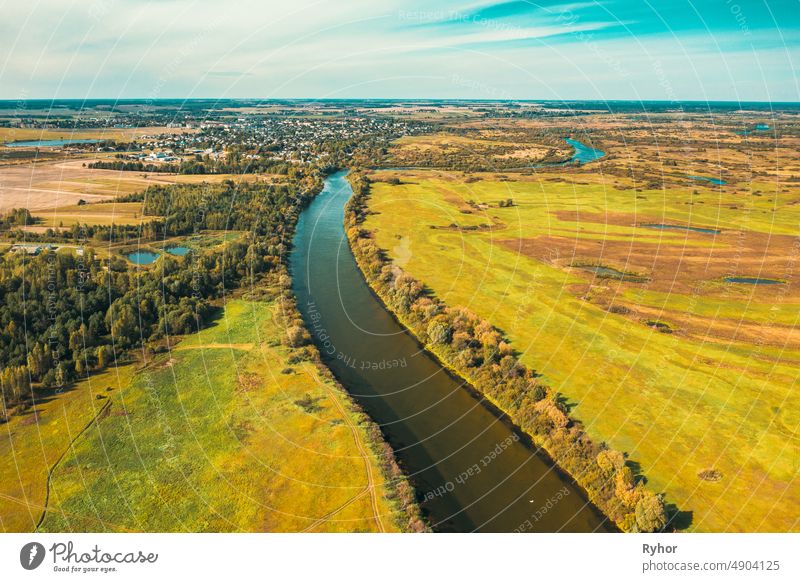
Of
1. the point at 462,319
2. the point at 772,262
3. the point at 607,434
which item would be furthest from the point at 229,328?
the point at 772,262

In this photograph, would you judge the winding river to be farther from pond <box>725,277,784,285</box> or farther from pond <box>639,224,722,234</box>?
pond <box>639,224,722,234</box>

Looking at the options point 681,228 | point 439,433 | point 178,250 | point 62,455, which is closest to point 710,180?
point 681,228

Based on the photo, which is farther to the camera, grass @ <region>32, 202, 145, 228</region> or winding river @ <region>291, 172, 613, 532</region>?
grass @ <region>32, 202, 145, 228</region>

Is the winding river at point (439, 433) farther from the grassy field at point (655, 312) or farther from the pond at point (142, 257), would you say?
the pond at point (142, 257)

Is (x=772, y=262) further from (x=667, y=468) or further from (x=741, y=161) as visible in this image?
(x=741, y=161)

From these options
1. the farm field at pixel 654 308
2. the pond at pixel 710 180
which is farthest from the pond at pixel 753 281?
the pond at pixel 710 180

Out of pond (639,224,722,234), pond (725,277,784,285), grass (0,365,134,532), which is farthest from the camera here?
pond (639,224,722,234)

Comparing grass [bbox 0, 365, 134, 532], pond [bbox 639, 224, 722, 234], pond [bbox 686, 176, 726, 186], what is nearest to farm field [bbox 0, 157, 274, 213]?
grass [bbox 0, 365, 134, 532]
